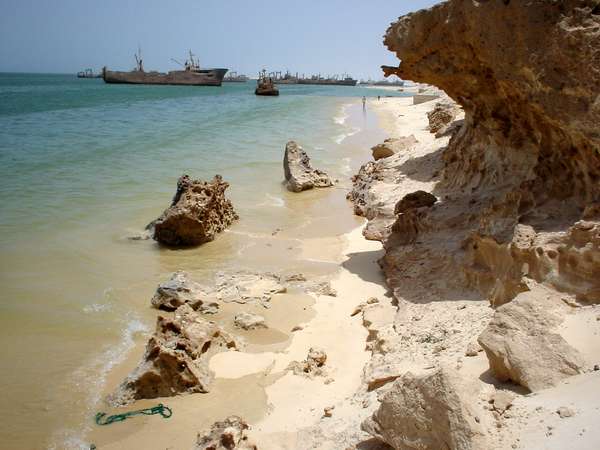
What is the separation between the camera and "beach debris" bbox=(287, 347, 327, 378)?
15.9 ft

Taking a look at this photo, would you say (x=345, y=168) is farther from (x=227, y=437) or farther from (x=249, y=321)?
(x=227, y=437)

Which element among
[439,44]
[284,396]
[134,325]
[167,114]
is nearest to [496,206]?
[439,44]

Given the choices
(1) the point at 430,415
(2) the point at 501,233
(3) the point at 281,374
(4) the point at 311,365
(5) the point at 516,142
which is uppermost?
(5) the point at 516,142

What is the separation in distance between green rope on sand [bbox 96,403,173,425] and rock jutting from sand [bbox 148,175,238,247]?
4882 mm

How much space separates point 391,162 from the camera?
12.6 meters

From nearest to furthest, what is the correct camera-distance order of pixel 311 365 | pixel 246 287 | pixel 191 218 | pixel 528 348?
pixel 528 348 < pixel 311 365 < pixel 246 287 < pixel 191 218

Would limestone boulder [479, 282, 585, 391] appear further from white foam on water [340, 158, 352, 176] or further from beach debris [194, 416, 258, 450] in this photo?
white foam on water [340, 158, 352, 176]

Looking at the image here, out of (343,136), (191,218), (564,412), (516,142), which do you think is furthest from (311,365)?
(343,136)

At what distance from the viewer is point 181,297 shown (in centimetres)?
636

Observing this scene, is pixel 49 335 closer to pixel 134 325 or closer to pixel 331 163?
pixel 134 325

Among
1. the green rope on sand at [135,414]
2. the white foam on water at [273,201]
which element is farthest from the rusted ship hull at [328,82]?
the green rope on sand at [135,414]

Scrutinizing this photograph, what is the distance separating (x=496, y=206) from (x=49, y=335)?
201 inches

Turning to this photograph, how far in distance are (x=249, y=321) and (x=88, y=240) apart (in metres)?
4.78

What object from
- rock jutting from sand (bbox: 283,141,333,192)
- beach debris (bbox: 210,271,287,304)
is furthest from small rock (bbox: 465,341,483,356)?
rock jutting from sand (bbox: 283,141,333,192)
